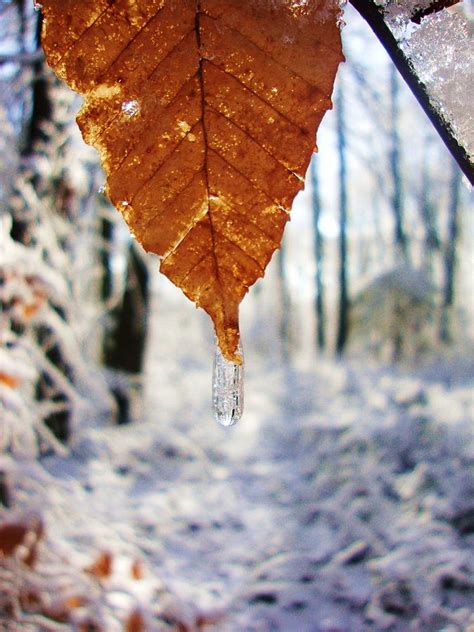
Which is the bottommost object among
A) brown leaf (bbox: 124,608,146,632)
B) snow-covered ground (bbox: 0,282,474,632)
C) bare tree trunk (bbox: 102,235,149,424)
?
brown leaf (bbox: 124,608,146,632)

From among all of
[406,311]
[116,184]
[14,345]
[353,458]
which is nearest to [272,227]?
[116,184]

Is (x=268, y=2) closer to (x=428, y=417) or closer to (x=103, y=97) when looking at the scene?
(x=103, y=97)

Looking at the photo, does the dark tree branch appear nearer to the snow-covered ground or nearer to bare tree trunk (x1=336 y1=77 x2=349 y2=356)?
the snow-covered ground

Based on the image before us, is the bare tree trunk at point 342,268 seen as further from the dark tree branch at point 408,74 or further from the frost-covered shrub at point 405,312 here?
the dark tree branch at point 408,74

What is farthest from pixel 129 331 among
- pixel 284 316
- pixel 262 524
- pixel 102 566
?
pixel 284 316

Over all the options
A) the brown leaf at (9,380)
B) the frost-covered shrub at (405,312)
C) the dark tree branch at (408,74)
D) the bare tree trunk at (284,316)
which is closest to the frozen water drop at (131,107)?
the dark tree branch at (408,74)

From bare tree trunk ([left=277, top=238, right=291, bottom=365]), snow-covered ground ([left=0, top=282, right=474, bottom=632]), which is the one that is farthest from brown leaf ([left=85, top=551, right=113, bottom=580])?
bare tree trunk ([left=277, top=238, right=291, bottom=365])
